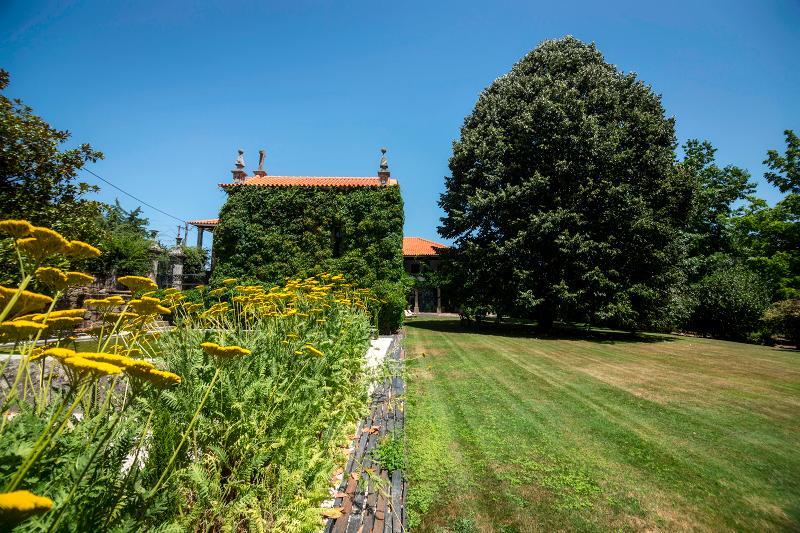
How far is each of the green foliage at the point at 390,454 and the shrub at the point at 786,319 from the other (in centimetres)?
2118

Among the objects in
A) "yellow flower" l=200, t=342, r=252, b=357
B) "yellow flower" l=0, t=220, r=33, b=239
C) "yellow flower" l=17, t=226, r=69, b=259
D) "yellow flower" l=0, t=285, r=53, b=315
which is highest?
"yellow flower" l=0, t=220, r=33, b=239

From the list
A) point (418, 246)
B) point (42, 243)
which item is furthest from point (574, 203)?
point (418, 246)

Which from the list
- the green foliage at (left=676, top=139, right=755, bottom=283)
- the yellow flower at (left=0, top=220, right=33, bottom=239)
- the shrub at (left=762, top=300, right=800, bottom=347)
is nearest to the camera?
the yellow flower at (left=0, top=220, right=33, bottom=239)

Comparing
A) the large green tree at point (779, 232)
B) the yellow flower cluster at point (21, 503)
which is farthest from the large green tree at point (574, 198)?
the yellow flower cluster at point (21, 503)

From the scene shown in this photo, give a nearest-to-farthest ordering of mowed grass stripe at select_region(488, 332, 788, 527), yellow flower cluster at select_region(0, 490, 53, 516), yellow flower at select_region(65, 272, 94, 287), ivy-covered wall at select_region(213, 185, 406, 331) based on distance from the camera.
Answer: yellow flower cluster at select_region(0, 490, 53, 516)
yellow flower at select_region(65, 272, 94, 287)
mowed grass stripe at select_region(488, 332, 788, 527)
ivy-covered wall at select_region(213, 185, 406, 331)

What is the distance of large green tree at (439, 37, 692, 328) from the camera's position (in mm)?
13820

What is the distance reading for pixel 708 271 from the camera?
2288 centimetres

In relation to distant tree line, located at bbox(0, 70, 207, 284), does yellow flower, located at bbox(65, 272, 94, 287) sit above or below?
below

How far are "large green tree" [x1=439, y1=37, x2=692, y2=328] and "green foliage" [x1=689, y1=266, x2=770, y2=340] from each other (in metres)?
6.64

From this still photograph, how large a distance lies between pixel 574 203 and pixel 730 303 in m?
12.6

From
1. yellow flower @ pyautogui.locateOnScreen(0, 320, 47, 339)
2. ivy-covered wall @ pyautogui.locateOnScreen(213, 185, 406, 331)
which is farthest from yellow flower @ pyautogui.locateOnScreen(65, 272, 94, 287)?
ivy-covered wall @ pyautogui.locateOnScreen(213, 185, 406, 331)

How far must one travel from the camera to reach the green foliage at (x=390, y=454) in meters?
3.15

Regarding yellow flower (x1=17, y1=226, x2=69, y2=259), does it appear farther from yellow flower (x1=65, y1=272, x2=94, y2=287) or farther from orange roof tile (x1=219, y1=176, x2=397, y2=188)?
orange roof tile (x1=219, y1=176, x2=397, y2=188)

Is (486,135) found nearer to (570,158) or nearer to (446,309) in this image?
(570,158)
